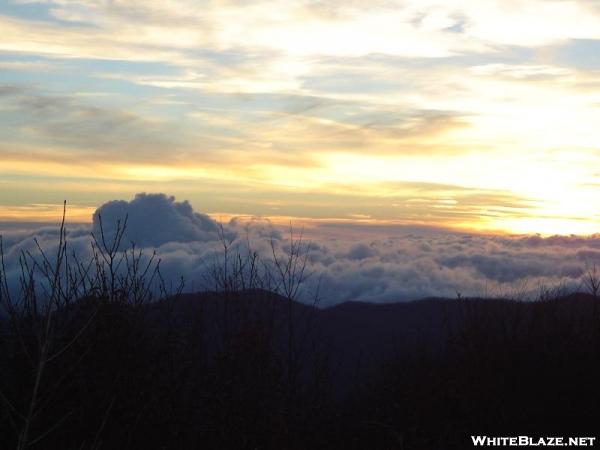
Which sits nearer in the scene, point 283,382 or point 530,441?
point 530,441

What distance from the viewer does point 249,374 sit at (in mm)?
11523

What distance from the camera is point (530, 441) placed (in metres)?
10.7

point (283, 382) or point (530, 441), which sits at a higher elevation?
point (283, 382)

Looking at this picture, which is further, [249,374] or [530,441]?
[249,374]

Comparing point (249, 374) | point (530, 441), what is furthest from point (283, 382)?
point (530, 441)

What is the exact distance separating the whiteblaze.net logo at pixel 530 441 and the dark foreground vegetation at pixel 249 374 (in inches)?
8.0

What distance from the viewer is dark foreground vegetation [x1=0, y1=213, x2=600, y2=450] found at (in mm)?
9305

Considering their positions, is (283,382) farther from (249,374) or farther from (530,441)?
(530,441)

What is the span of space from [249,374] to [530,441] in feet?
15.0

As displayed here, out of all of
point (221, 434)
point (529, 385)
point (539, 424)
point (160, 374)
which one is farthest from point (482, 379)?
point (160, 374)

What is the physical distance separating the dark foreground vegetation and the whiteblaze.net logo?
0.67 ft

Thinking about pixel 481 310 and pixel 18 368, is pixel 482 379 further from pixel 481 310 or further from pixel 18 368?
pixel 18 368

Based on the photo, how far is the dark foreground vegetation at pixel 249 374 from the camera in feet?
30.5

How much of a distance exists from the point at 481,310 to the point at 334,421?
5380 millimetres
